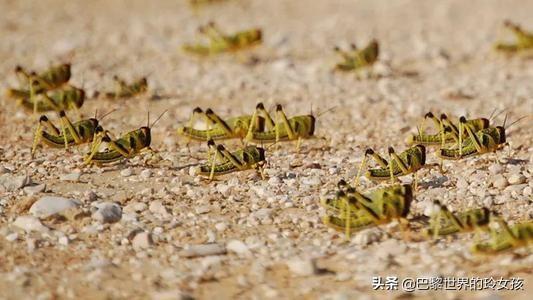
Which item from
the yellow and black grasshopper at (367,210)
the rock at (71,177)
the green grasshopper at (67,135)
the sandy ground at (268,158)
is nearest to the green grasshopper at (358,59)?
the sandy ground at (268,158)

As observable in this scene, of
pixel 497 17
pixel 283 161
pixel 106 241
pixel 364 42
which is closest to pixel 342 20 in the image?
pixel 364 42

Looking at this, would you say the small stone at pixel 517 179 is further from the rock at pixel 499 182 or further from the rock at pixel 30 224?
the rock at pixel 30 224

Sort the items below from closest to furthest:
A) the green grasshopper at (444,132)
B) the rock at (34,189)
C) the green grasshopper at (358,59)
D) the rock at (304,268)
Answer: the rock at (304,268), the rock at (34,189), the green grasshopper at (444,132), the green grasshopper at (358,59)

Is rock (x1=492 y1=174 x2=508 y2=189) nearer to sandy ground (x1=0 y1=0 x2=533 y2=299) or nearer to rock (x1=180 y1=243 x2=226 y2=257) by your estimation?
sandy ground (x1=0 y1=0 x2=533 y2=299)

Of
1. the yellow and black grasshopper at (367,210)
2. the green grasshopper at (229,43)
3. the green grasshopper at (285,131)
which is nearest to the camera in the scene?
the yellow and black grasshopper at (367,210)

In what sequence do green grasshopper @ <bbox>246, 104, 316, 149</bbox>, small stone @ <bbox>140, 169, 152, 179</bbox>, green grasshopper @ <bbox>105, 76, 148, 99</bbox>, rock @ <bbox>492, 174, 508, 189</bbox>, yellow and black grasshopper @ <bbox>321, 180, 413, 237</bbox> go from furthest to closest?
green grasshopper @ <bbox>105, 76, 148, 99</bbox> → green grasshopper @ <bbox>246, 104, 316, 149</bbox> → small stone @ <bbox>140, 169, 152, 179</bbox> → rock @ <bbox>492, 174, 508, 189</bbox> → yellow and black grasshopper @ <bbox>321, 180, 413, 237</bbox>

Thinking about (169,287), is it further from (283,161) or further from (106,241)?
(283,161)

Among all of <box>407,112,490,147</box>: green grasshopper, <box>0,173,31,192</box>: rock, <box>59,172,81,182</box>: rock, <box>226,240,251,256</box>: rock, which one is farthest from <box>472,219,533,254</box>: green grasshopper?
<box>0,173,31,192</box>: rock

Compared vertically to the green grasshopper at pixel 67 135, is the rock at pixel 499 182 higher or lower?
lower
